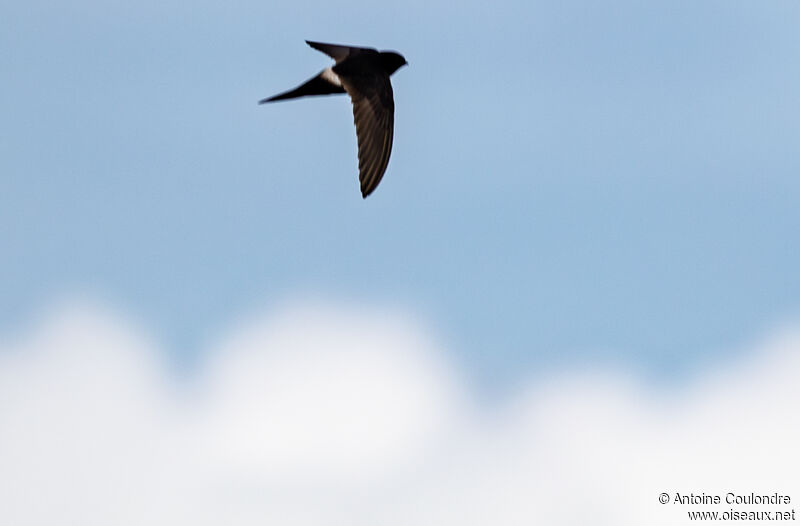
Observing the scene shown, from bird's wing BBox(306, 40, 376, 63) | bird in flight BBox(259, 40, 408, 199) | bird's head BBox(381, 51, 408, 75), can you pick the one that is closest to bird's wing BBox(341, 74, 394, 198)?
bird in flight BBox(259, 40, 408, 199)

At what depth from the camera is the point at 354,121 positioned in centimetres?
1576

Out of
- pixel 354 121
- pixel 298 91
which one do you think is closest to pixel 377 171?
pixel 354 121

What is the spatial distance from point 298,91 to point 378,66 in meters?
1.20

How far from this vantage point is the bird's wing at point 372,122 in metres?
15.1

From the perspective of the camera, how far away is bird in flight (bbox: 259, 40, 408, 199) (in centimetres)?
1532

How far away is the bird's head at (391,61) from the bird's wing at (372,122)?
2.76ft

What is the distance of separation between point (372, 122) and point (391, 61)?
79.1 inches

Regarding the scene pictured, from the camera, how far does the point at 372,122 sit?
622 inches

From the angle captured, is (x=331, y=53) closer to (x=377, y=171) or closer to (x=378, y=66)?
(x=378, y=66)

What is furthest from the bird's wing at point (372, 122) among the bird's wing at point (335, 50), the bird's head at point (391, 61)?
the bird's head at point (391, 61)

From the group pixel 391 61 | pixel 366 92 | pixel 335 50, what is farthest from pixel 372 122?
pixel 391 61

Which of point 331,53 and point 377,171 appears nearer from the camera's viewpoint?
point 377,171

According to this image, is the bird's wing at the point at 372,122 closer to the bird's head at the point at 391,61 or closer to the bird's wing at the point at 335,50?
the bird's wing at the point at 335,50

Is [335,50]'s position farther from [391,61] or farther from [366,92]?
[366,92]
